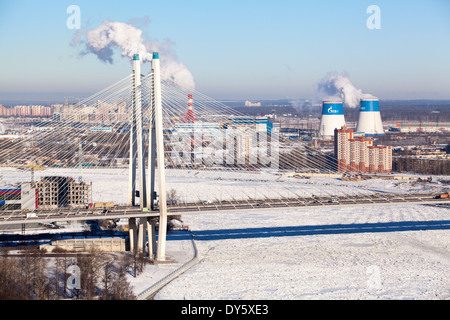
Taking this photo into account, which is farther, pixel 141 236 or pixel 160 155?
pixel 141 236

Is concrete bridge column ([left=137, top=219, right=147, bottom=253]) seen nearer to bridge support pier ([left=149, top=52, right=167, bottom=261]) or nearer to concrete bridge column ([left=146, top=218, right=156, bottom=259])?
concrete bridge column ([left=146, top=218, right=156, bottom=259])

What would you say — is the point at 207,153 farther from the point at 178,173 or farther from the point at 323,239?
the point at 323,239

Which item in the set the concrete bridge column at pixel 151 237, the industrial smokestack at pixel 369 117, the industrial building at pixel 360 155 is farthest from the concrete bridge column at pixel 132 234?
the industrial smokestack at pixel 369 117

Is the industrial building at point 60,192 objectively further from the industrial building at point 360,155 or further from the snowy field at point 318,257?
the industrial building at point 360,155

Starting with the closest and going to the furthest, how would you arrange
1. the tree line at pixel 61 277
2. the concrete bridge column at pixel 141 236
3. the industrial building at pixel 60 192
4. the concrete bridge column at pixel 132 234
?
the tree line at pixel 61 277 < the concrete bridge column at pixel 141 236 < the concrete bridge column at pixel 132 234 < the industrial building at pixel 60 192

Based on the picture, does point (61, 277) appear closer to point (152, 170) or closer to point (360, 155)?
point (152, 170)

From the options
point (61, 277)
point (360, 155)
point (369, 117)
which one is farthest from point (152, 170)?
point (369, 117)
